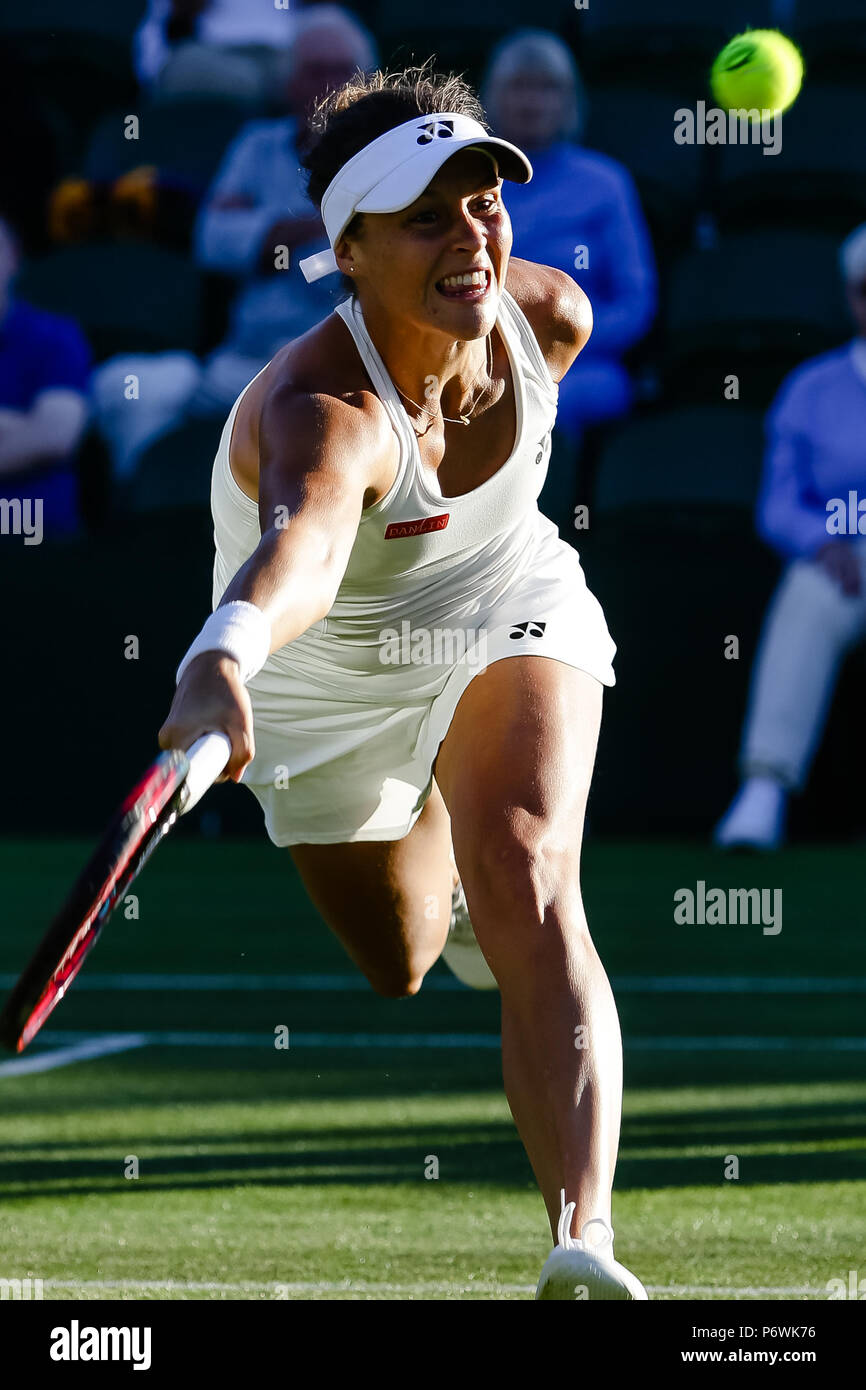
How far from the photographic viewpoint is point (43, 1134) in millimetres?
4438

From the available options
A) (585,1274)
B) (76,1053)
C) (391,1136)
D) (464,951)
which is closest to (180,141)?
(76,1053)

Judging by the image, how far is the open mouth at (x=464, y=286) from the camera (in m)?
3.34

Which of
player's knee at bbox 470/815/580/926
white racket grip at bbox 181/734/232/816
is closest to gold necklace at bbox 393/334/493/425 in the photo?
player's knee at bbox 470/815/580/926

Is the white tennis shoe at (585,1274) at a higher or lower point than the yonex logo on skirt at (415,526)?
lower

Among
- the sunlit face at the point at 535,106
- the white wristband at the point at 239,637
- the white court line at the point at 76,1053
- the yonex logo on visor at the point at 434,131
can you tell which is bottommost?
the white court line at the point at 76,1053

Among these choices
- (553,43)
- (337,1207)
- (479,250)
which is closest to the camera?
(479,250)

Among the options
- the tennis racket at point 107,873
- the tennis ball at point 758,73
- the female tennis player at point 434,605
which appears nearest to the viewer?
the tennis racket at point 107,873

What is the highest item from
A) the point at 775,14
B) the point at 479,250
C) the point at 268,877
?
the point at 775,14

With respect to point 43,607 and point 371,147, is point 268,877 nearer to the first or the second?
point 43,607

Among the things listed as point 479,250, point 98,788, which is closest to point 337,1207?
point 479,250

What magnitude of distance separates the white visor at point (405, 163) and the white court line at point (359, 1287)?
166 cm

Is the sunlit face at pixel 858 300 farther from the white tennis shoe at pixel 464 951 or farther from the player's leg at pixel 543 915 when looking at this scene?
the player's leg at pixel 543 915

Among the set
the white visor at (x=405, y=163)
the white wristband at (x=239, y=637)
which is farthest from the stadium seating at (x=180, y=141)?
the white wristband at (x=239, y=637)

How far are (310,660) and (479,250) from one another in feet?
3.10
